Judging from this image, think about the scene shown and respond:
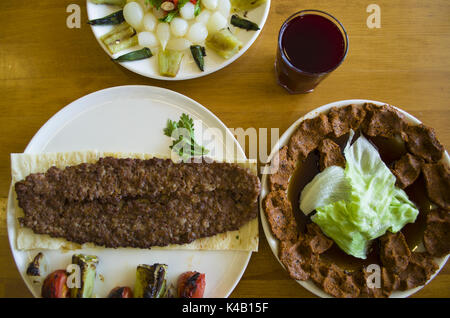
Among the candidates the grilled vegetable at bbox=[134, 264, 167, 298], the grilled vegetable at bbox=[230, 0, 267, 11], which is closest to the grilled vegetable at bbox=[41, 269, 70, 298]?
the grilled vegetable at bbox=[134, 264, 167, 298]

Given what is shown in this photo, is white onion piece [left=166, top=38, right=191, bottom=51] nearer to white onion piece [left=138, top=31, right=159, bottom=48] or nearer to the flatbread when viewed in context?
white onion piece [left=138, top=31, right=159, bottom=48]

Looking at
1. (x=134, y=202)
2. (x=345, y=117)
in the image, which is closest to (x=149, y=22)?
(x=134, y=202)

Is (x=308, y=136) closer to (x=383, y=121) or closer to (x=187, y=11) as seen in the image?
(x=383, y=121)

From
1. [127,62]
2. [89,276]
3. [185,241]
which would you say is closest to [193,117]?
[127,62]

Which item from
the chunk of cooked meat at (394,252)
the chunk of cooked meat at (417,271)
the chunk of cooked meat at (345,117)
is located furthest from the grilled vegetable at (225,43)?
the chunk of cooked meat at (417,271)
